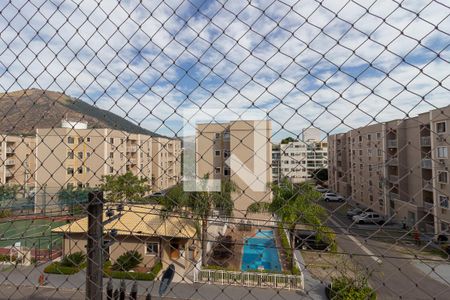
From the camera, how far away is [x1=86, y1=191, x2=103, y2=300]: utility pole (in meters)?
1.18

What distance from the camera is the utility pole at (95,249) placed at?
118 cm

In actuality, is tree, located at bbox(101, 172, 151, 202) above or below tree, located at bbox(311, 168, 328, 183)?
below

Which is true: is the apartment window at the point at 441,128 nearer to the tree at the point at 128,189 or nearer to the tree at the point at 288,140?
the tree at the point at 288,140

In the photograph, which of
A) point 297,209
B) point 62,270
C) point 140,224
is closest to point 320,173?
point 297,209

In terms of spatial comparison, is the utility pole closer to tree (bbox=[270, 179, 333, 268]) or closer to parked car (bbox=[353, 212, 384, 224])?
tree (bbox=[270, 179, 333, 268])

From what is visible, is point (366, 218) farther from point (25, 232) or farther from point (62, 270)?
point (62, 270)

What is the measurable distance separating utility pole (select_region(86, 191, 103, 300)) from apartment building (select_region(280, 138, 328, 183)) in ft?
2.75

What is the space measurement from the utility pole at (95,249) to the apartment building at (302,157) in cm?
84

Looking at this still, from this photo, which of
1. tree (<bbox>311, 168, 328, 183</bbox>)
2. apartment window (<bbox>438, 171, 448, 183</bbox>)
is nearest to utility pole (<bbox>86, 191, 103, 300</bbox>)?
tree (<bbox>311, 168, 328, 183</bbox>)

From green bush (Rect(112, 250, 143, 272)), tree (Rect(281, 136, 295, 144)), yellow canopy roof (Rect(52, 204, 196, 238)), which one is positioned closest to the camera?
tree (Rect(281, 136, 295, 144))

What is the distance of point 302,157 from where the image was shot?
48.1 inches

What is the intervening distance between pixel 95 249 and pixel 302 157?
0.97 meters

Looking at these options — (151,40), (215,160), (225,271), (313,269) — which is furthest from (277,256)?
(151,40)

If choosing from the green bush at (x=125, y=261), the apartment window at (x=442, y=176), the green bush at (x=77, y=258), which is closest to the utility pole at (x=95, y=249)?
Answer: the green bush at (x=125, y=261)
